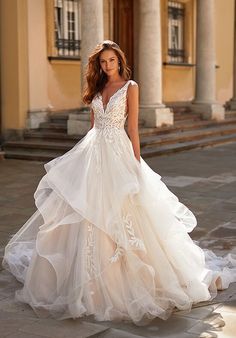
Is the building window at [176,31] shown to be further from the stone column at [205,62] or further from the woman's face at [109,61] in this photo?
the woman's face at [109,61]

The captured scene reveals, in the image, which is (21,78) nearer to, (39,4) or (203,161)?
(39,4)

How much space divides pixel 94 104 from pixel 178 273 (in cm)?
131

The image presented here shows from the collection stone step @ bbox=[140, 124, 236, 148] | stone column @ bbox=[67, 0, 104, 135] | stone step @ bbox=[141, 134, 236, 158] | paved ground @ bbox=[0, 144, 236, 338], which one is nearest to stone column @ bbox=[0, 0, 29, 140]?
stone column @ bbox=[67, 0, 104, 135]

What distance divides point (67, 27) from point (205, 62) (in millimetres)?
3932

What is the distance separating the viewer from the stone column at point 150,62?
13.3 m

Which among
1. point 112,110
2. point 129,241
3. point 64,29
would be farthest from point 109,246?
point 64,29

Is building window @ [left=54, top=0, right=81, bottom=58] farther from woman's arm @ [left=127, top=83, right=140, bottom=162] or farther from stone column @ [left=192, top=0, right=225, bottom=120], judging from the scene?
woman's arm @ [left=127, top=83, right=140, bottom=162]

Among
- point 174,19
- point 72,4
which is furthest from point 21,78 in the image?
point 174,19

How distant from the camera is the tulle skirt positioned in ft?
13.4

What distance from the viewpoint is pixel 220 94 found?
19625 millimetres

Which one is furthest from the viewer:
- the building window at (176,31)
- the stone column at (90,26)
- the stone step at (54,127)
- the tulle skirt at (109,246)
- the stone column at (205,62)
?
the building window at (176,31)

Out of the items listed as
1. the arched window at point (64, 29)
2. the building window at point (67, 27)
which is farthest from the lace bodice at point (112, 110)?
the building window at point (67, 27)

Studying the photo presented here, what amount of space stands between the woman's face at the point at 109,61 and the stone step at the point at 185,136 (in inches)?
302

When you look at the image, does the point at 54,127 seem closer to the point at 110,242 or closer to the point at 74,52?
the point at 74,52
